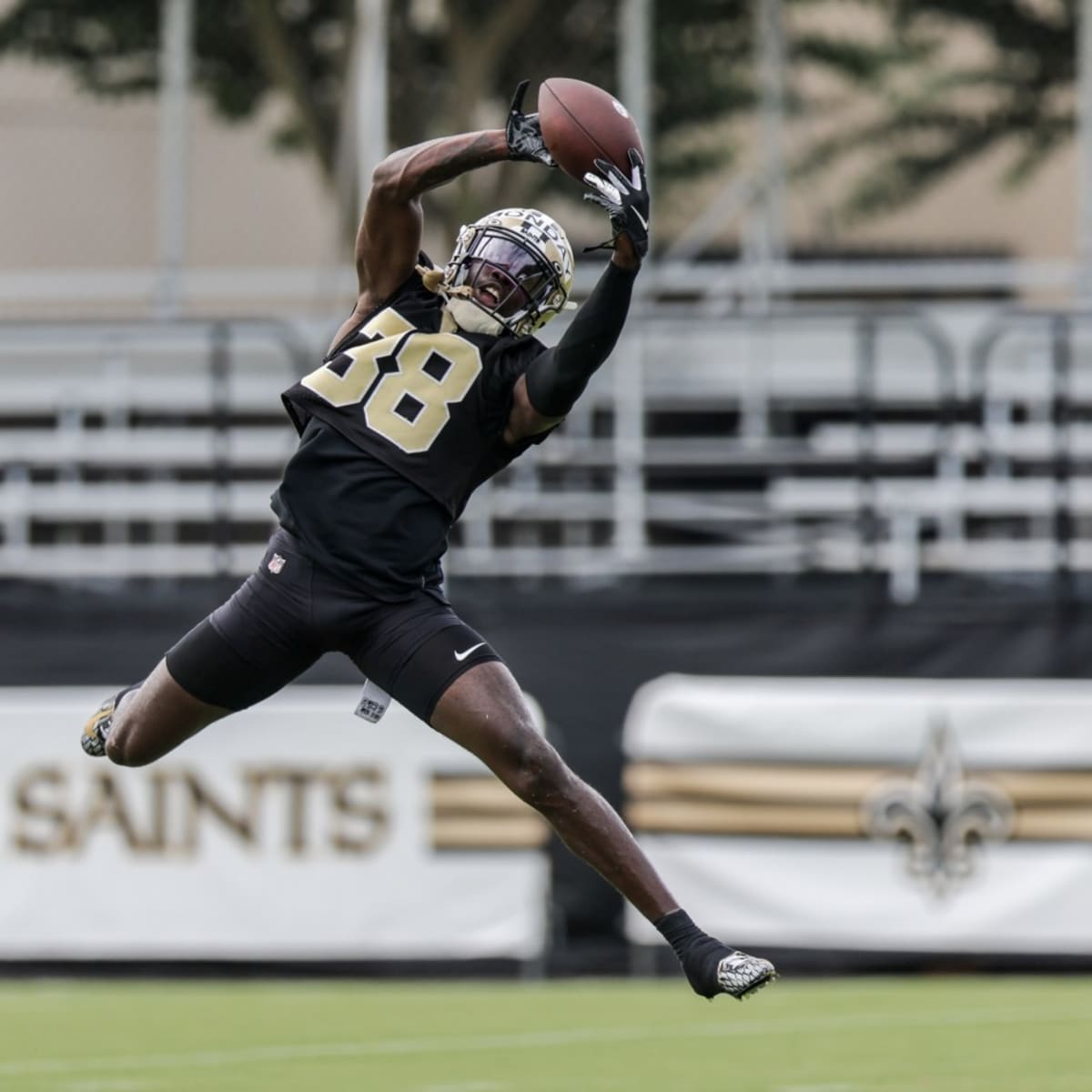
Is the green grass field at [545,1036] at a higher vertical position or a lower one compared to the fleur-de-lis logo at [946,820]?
lower

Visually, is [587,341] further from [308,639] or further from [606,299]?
[308,639]

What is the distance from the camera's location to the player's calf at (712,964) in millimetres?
6684

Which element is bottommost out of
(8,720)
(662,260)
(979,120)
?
(8,720)

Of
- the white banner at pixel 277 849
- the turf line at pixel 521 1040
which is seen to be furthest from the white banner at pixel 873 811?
the turf line at pixel 521 1040

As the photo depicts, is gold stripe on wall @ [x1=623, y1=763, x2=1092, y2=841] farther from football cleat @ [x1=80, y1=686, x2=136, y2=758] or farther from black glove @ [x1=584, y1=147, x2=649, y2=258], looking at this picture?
black glove @ [x1=584, y1=147, x2=649, y2=258]

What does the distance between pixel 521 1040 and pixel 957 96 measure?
14.7 metres

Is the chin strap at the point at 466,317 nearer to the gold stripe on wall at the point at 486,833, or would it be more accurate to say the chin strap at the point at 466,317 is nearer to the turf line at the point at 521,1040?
the turf line at the point at 521,1040

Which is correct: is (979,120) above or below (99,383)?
above

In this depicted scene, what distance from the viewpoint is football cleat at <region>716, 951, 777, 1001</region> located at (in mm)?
6676

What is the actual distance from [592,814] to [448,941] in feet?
16.6

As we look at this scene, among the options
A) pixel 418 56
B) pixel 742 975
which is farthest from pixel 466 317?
pixel 418 56

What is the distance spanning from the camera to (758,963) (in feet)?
22.1

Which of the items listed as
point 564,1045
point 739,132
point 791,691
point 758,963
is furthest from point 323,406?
point 739,132

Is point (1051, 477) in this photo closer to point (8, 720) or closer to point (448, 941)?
point (448, 941)
